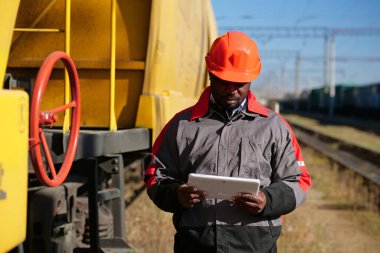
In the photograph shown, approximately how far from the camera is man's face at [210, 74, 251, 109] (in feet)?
9.83

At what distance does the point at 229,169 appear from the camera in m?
2.97

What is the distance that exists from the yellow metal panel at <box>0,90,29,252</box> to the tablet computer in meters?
0.73

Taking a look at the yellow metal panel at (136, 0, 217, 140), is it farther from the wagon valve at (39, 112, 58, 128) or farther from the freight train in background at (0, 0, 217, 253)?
the wagon valve at (39, 112, 58, 128)

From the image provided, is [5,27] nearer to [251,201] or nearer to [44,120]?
[44,120]

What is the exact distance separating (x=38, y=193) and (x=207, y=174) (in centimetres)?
205

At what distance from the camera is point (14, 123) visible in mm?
2545

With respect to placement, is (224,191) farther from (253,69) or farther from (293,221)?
(293,221)

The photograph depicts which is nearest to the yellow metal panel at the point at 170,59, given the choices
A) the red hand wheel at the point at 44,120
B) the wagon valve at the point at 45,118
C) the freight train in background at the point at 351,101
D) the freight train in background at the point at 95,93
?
the freight train in background at the point at 95,93

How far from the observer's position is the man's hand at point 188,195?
112 inches

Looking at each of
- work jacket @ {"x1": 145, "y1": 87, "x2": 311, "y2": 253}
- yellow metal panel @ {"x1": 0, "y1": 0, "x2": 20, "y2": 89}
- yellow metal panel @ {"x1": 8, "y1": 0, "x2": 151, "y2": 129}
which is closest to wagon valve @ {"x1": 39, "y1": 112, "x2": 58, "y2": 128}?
yellow metal panel @ {"x1": 0, "y1": 0, "x2": 20, "y2": 89}

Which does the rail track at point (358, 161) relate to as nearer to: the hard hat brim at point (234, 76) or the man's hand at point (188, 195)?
the hard hat brim at point (234, 76)

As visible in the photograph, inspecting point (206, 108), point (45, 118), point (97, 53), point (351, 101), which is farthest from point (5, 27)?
point (351, 101)

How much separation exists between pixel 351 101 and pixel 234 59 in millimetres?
52952

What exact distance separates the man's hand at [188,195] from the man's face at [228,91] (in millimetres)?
463
